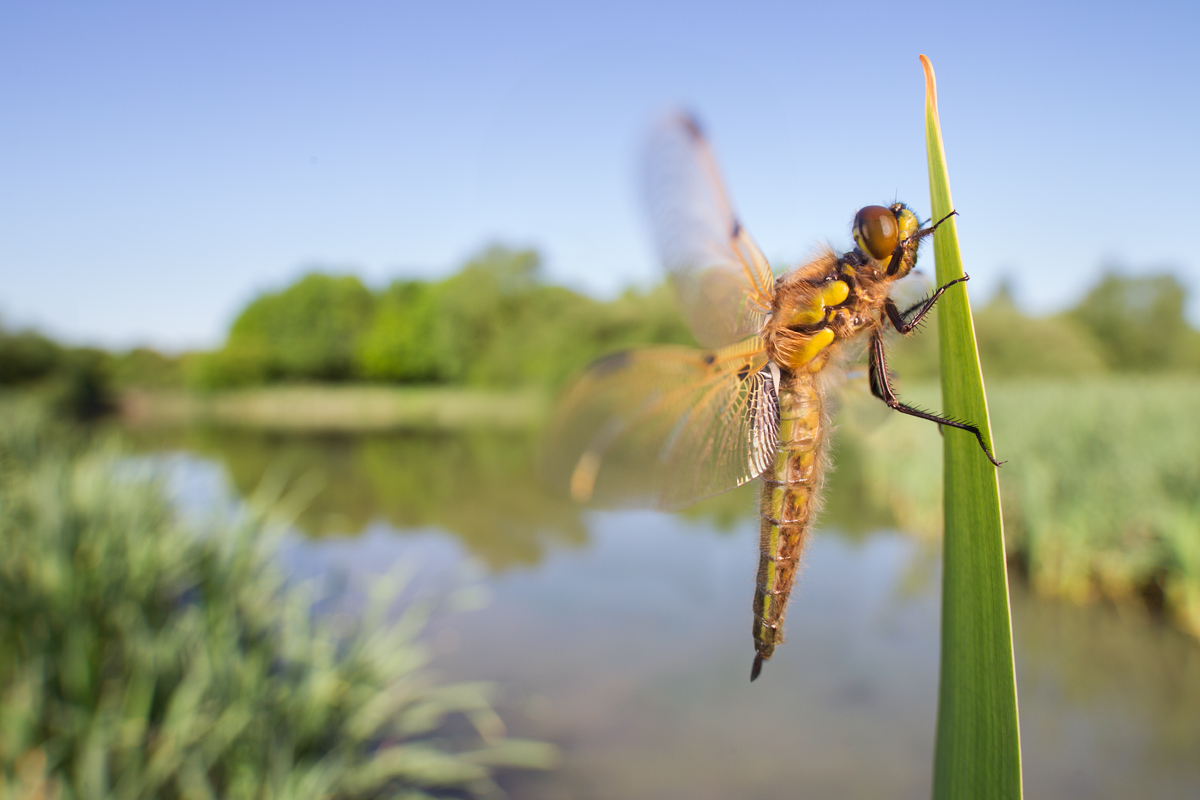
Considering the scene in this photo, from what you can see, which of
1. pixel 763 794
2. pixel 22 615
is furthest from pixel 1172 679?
pixel 22 615

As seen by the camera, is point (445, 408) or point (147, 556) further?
point (445, 408)

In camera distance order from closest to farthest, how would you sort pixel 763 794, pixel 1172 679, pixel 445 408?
1. pixel 763 794
2. pixel 1172 679
3. pixel 445 408

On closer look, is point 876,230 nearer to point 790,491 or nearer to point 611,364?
point 790,491

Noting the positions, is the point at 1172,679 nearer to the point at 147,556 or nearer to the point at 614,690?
the point at 614,690

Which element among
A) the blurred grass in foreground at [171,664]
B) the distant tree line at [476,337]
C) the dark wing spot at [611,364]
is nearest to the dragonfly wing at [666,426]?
the dark wing spot at [611,364]

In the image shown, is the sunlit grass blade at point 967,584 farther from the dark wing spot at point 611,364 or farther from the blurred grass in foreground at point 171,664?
the blurred grass in foreground at point 171,664

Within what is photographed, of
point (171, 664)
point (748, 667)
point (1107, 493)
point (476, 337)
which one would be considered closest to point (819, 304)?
point (171, 664)
